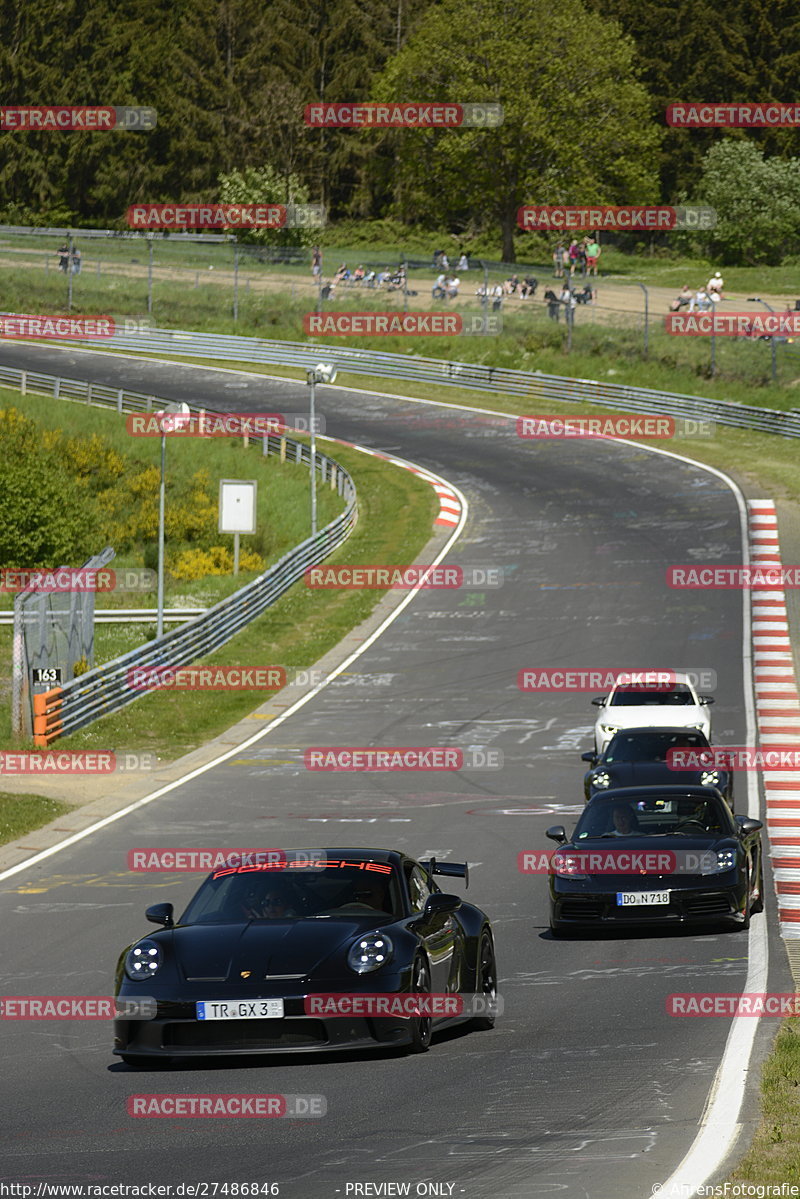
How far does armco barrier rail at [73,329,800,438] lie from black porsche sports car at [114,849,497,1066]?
2126 inches

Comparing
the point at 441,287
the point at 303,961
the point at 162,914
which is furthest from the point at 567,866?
the point at 441,287

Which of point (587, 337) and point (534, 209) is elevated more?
point (534, 209)

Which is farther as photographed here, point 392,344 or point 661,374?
point 392,344

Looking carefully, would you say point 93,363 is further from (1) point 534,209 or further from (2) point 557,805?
(2) point 557,805

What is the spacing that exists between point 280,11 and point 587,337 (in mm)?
53355

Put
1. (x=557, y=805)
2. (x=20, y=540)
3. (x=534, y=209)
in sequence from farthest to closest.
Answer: (x=534, y=209) < (x=20, y=540) < (x=557, y=805)

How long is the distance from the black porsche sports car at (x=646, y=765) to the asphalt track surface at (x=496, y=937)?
107 cm

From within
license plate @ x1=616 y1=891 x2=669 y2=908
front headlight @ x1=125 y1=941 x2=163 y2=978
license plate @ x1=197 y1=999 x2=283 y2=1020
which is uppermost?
front headlight @ x1=125 y1=941 x2=163 y2=978

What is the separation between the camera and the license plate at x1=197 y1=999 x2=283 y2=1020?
10.1 m

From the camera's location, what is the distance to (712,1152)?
7984 millimetres

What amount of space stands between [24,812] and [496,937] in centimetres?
1091

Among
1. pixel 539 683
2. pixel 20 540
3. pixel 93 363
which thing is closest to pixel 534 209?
pixel 93 363

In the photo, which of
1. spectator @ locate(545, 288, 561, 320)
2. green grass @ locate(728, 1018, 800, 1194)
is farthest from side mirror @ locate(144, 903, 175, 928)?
spectator @ locate(545, 288, 561, 320)

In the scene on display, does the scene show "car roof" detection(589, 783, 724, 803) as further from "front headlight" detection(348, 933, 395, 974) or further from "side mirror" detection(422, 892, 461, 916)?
"front headlight" detection(348, 933, 395, 974)
